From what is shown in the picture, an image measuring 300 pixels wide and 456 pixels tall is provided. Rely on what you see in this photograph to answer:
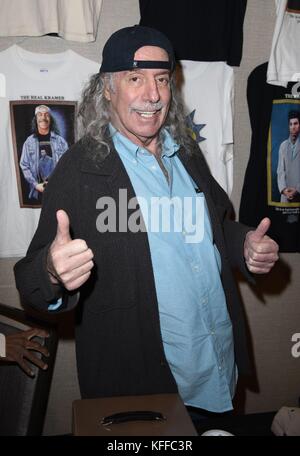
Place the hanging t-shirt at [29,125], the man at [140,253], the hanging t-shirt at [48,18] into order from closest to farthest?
1. the man at [140,253]
2. the hanging t-shirt at [48,18]
3. the hanging t-shirt at [29,125]

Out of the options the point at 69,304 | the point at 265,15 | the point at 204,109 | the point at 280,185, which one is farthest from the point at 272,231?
the point at 69,304

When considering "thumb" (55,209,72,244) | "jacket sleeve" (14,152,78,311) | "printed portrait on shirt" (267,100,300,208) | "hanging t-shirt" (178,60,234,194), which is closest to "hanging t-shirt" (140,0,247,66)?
"hanging t-shirt" (178,60,234,194)

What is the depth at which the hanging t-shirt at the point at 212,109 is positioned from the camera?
196cm

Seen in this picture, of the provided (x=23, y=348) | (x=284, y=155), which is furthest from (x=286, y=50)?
(x=23, y=348)

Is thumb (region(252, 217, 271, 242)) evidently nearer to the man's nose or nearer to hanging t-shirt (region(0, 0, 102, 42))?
the man's nose

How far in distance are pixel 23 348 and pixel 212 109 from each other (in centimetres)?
134

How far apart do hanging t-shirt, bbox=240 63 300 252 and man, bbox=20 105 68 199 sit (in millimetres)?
923

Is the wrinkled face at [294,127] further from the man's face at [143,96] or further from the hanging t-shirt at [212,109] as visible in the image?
the man's face at [143,96]

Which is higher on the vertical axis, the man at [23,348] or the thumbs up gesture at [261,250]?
the thumbs up gesture at [261,250]

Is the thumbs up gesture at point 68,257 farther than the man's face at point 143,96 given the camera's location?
No

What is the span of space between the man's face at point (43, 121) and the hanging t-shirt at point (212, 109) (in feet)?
2.05

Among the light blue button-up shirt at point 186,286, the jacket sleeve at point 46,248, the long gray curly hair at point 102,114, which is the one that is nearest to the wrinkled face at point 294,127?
the long gray curly hair at point 102,114

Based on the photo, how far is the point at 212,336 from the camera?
1287 millimetres

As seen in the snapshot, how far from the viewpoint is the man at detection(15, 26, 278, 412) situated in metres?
1.21
